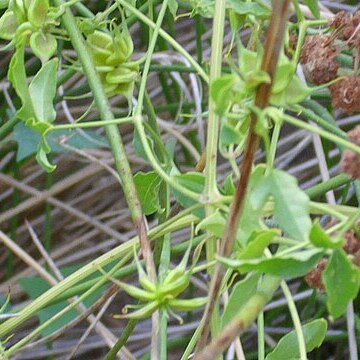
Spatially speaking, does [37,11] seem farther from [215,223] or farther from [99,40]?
Answer: [215,223]

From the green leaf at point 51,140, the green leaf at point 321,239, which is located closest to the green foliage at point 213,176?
the green leaf at point 321,239

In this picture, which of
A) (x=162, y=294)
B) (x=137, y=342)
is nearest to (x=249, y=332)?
(x=137, y=342)

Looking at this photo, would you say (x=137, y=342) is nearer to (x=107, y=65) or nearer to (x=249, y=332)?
(x=249, y=332)

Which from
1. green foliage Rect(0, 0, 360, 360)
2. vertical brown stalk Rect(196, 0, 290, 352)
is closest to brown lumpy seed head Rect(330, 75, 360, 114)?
green foliage Rect(0, 0, 360, 360)

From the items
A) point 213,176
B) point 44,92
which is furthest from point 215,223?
point 44,92

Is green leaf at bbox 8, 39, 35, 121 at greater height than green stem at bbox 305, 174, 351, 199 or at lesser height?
greater

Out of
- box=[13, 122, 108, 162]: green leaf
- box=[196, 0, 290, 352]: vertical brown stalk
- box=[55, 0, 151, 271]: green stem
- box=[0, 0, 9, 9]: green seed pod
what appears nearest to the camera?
box=[196, 0, 290, 352]: vertical brown stalk

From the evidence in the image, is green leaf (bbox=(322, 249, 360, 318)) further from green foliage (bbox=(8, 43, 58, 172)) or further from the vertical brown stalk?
green foliage (bbox=(8, 43, 58, 172))
